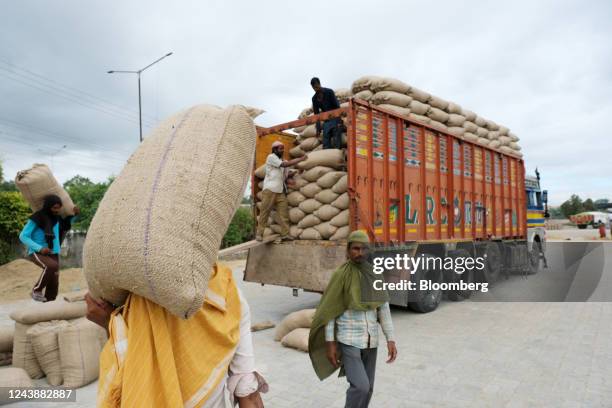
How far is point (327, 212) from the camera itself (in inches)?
215

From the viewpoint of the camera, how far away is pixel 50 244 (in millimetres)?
4496

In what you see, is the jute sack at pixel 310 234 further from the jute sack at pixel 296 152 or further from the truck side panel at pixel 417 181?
the jute sack at pixel 296 152

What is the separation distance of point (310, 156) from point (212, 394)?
174 inches

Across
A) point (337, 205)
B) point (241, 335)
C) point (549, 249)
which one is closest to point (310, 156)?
point (337, 205)

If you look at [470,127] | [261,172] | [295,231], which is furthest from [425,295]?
[470,127]

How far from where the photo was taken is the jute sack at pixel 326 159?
5.46m

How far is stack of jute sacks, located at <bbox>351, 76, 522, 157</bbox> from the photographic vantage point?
6234 millimetres

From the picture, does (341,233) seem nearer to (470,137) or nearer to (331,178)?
(331,178)

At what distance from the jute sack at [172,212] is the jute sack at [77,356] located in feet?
9.58

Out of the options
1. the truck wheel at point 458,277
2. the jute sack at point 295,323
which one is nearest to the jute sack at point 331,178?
the jute sack at point 295,323

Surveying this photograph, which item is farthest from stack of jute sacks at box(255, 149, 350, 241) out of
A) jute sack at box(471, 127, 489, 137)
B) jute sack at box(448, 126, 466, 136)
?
jute sack at box(471, 127, 489, 137)

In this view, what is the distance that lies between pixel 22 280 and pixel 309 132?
887 centimetres

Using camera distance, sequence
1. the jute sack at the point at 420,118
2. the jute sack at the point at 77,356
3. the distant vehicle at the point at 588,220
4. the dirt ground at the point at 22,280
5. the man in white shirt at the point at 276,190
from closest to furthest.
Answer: the jute sack at the point at 77,356 → the man in white shirt at the point at 276,190 → the jute sack at the point at 420,118 → the dirt ground at the point at 22,280 → the distant vehicle at the point at 588,220

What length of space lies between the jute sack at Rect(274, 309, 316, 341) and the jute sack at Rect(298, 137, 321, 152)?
2311mm
